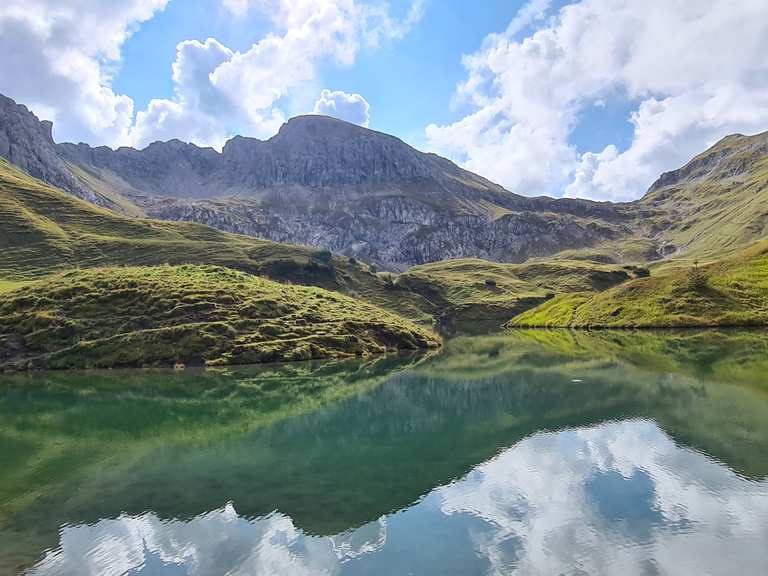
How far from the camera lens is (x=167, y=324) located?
79.4 metres

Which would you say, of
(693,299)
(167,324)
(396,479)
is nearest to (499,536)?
(396,479)

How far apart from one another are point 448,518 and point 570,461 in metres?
10.2

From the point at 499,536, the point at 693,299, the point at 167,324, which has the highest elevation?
the point at 167,324

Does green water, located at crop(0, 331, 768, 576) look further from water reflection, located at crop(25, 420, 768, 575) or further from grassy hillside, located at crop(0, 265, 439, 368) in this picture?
grassy hillside, located at crop(0, 265, 439, 368)

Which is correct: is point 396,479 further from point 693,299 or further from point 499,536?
point 693,299

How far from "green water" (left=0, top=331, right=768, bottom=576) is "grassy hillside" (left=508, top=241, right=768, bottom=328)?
6272 centimetres

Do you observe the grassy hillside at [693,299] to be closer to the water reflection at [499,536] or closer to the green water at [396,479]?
the green water at [396,479]

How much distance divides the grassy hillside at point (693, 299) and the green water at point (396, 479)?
2469 inches

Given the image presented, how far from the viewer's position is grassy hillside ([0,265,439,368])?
74875 mm

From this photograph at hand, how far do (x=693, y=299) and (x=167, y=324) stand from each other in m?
108

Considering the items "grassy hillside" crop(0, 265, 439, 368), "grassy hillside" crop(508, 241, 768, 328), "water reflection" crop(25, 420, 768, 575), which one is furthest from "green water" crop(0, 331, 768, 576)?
"grassy hillside" crop(508, 241, 768, 328)

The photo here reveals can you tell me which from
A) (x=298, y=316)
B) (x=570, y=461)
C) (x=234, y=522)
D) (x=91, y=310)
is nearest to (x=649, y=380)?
(x=570, y=461)

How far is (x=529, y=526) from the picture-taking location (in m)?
19.6

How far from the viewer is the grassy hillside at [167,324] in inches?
2948
